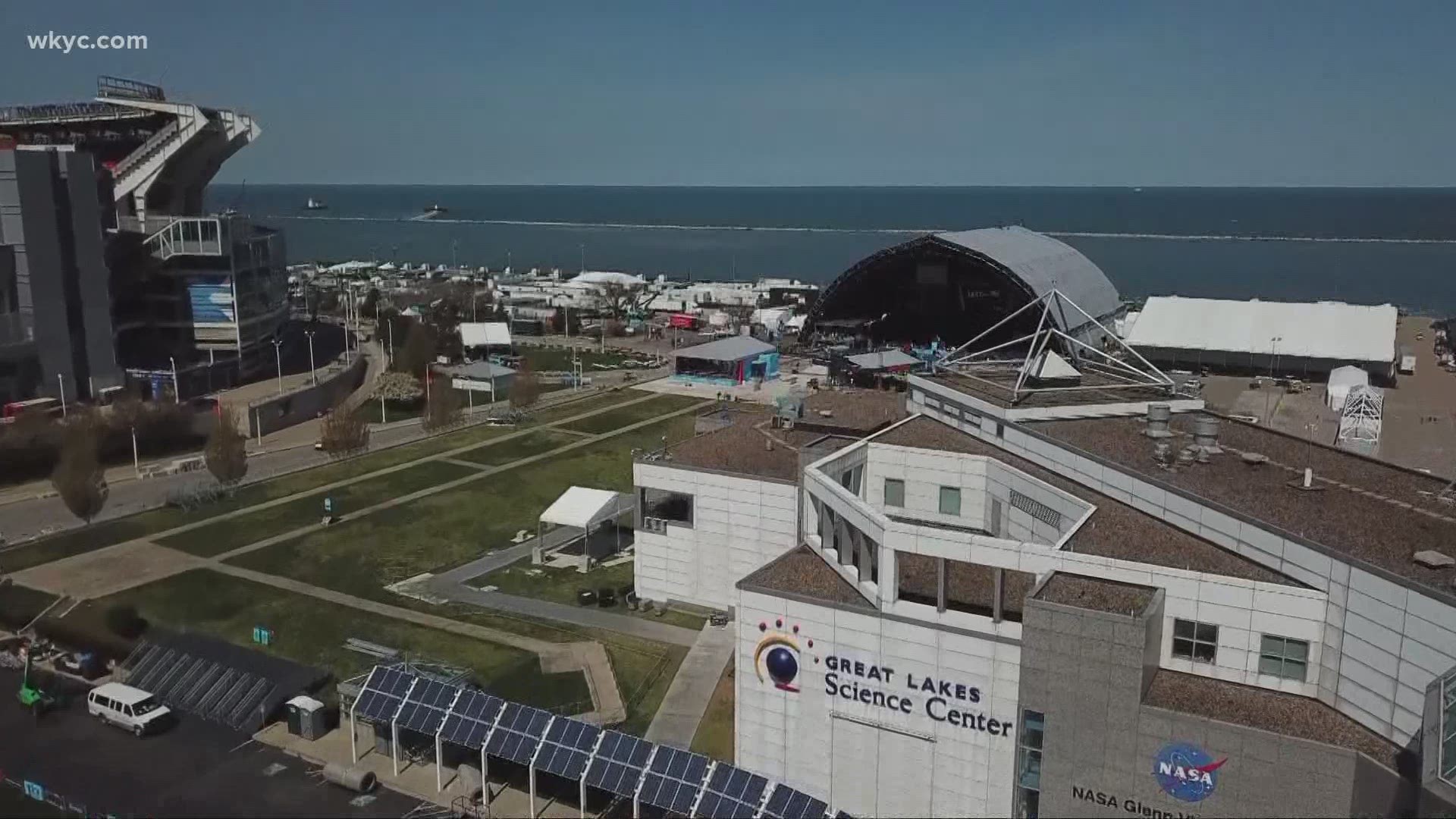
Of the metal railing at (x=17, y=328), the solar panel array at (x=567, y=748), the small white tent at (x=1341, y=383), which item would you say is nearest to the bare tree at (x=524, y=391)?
the metal railing at (x=17, y=328)

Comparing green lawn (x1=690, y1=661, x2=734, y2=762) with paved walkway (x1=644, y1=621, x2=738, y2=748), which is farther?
paved walkway (x1=644, y1=621, x2=738, y2=748)

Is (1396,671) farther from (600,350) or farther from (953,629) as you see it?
(600,350)

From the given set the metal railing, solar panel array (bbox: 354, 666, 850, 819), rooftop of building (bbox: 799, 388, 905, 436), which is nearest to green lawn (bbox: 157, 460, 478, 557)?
solar panel array (bbox: 354, 666, 850, 819)

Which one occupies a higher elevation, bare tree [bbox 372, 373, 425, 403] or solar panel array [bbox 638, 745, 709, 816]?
bare tree [bbox 372, 373, 425, 403]

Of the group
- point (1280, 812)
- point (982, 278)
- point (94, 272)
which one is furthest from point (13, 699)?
point (982, 278)

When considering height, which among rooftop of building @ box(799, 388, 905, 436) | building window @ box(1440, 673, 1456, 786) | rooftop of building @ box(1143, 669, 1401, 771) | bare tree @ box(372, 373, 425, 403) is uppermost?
rooftop of building @ box(799, 388, 905, 436)

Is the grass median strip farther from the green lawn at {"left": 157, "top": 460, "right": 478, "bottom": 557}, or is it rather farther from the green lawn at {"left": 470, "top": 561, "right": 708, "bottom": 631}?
the green lawn at {"left": 470, "top": 561, "right": 708, "bottom": 631}

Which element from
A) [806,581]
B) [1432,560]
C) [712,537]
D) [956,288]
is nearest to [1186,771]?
[1432,560]
